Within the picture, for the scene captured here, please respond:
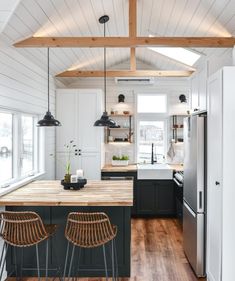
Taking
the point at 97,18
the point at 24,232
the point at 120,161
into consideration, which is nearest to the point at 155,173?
the point at 120,161

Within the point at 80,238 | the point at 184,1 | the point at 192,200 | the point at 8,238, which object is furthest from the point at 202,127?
the point at 8,238

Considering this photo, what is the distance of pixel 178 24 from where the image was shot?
13.4 ft

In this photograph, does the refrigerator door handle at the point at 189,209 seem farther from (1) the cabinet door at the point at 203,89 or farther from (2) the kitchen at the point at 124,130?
(1) the cabinet door at the point at 203,89

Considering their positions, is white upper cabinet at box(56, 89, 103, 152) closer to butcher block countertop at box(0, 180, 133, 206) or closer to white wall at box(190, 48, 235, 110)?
butcher block countertop at box(0, 180, 133, 206)

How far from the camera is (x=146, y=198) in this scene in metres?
5.57

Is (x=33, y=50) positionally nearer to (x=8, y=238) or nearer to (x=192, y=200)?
(x=8, y=238)

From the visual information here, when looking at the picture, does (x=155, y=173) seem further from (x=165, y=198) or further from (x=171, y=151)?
(x=171, y=151)

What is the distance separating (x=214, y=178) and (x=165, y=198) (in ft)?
9.12

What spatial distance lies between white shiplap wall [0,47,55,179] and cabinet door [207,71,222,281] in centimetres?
224

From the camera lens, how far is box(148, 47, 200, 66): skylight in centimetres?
506

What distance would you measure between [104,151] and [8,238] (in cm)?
366

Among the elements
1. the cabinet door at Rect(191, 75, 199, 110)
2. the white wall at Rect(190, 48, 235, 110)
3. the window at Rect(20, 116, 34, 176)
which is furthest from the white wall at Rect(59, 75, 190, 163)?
the white wall at Rect(190, 48, 235, 110)

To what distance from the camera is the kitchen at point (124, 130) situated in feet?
9.79

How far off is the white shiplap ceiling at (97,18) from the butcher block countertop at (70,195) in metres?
1.74
